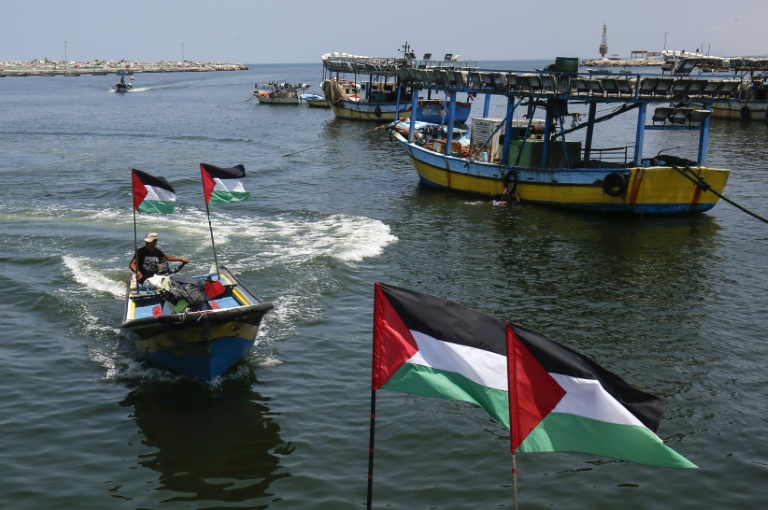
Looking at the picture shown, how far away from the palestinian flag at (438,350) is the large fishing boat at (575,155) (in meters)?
20.9

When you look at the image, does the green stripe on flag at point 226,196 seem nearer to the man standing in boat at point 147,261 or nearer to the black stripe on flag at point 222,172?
the black stripe on flag at point 222,172

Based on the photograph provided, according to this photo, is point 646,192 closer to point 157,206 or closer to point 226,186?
point 226,186

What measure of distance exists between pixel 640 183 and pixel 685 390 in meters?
14.4

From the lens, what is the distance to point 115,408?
42.8 ft

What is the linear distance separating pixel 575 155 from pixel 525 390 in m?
24.3

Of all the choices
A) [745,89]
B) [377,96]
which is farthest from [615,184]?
[377,96]

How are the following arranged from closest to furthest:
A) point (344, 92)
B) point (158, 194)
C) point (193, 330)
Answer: point (193, 330)
point (158, 194)
point (344, 92)

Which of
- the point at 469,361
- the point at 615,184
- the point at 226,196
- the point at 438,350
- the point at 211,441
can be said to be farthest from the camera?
the point at 615,184

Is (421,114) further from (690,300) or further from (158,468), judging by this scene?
(158,468)

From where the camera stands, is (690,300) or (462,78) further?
(462,78)

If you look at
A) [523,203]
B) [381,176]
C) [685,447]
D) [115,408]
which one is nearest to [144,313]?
[115,408]

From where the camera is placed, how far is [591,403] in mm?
6648

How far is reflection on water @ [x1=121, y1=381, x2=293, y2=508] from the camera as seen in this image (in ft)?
35.4

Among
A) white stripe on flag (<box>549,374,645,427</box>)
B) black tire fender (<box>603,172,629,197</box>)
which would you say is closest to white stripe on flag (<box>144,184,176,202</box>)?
white stripe on flag (<box>549,374,645,427</box>)
